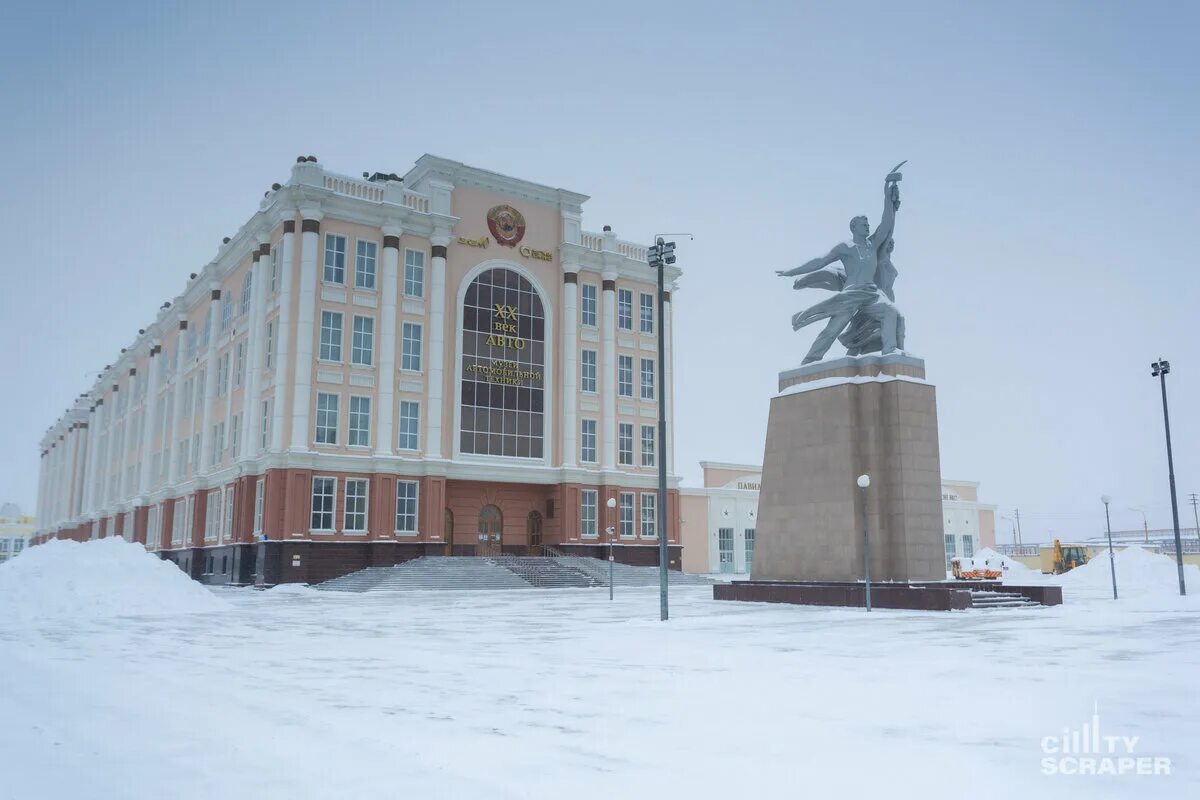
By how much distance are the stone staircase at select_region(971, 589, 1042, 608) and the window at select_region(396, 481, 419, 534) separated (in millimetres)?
28131

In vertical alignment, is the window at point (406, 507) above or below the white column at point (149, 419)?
below

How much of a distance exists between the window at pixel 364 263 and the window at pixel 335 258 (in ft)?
2.06

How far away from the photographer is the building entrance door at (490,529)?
171 feet

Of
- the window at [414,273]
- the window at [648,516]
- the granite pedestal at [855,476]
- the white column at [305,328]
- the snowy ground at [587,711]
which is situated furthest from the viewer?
the window at [648,516]

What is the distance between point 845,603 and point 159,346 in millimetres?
58684

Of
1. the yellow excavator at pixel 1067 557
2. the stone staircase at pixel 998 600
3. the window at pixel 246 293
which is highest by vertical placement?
the window at pixel 246 293

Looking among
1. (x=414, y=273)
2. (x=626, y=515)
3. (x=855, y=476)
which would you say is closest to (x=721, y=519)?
(x=626, y=515)

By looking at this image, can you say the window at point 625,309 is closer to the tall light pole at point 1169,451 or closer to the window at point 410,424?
the window at point 410,424

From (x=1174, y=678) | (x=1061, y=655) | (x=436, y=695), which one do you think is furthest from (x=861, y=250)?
(x=436, y=695)

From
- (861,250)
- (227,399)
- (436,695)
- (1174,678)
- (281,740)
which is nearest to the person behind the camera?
(281,740)

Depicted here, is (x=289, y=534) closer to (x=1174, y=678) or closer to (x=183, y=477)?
(x=183, y=477)

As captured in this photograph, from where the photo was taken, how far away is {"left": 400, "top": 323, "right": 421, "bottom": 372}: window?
1909 inches

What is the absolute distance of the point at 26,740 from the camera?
7.89 m

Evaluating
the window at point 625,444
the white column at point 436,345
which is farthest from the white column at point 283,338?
the window at point 625,444
